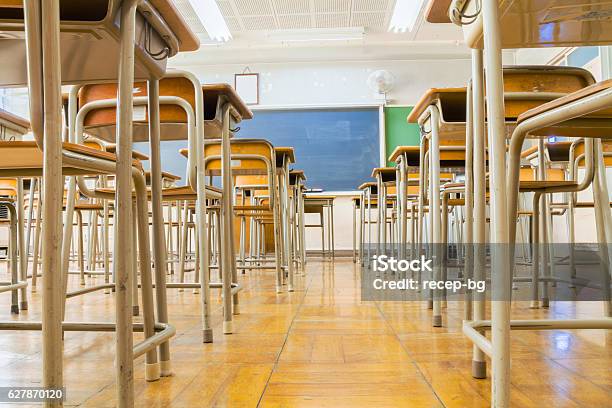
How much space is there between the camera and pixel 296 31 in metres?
6.20

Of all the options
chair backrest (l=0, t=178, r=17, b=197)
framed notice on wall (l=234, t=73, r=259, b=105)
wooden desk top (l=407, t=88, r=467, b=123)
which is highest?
framed notice on wall (l=234, t=73, r=259, b=105)

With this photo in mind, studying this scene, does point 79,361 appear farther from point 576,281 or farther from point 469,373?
point 576,281

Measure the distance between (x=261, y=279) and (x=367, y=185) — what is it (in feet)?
5.37

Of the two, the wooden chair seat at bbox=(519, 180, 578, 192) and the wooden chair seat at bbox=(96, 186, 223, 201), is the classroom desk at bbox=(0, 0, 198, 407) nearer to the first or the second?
the wooden chair seat at bbox=(96, 186, 223, 201)

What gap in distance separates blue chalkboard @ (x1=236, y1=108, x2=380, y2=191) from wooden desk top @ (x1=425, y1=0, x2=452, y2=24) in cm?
553

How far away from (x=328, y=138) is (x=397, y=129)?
0.93 metres

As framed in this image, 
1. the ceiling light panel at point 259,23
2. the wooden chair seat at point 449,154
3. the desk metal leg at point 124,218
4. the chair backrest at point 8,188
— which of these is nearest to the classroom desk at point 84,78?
the desk metal leg at point 124,218

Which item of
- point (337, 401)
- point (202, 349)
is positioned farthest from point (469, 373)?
point (202, 349)

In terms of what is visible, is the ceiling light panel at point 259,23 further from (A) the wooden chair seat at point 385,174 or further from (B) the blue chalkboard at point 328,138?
(A) the wooden chair seat at point 385,174

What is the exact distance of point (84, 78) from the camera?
1.24 meters

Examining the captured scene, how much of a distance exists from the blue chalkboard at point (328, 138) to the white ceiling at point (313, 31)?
0.78 m

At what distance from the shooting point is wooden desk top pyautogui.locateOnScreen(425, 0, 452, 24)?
3.63 ft

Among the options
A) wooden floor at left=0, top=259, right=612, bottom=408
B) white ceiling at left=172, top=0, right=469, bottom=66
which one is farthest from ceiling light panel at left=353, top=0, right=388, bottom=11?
wooden floor at left=0, top=259, right=612, bottom=408

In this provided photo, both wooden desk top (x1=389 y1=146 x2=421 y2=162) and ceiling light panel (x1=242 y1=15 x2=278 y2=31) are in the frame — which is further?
ceiling light panel (x1=242 y1=15 x2=278 y2=31)
